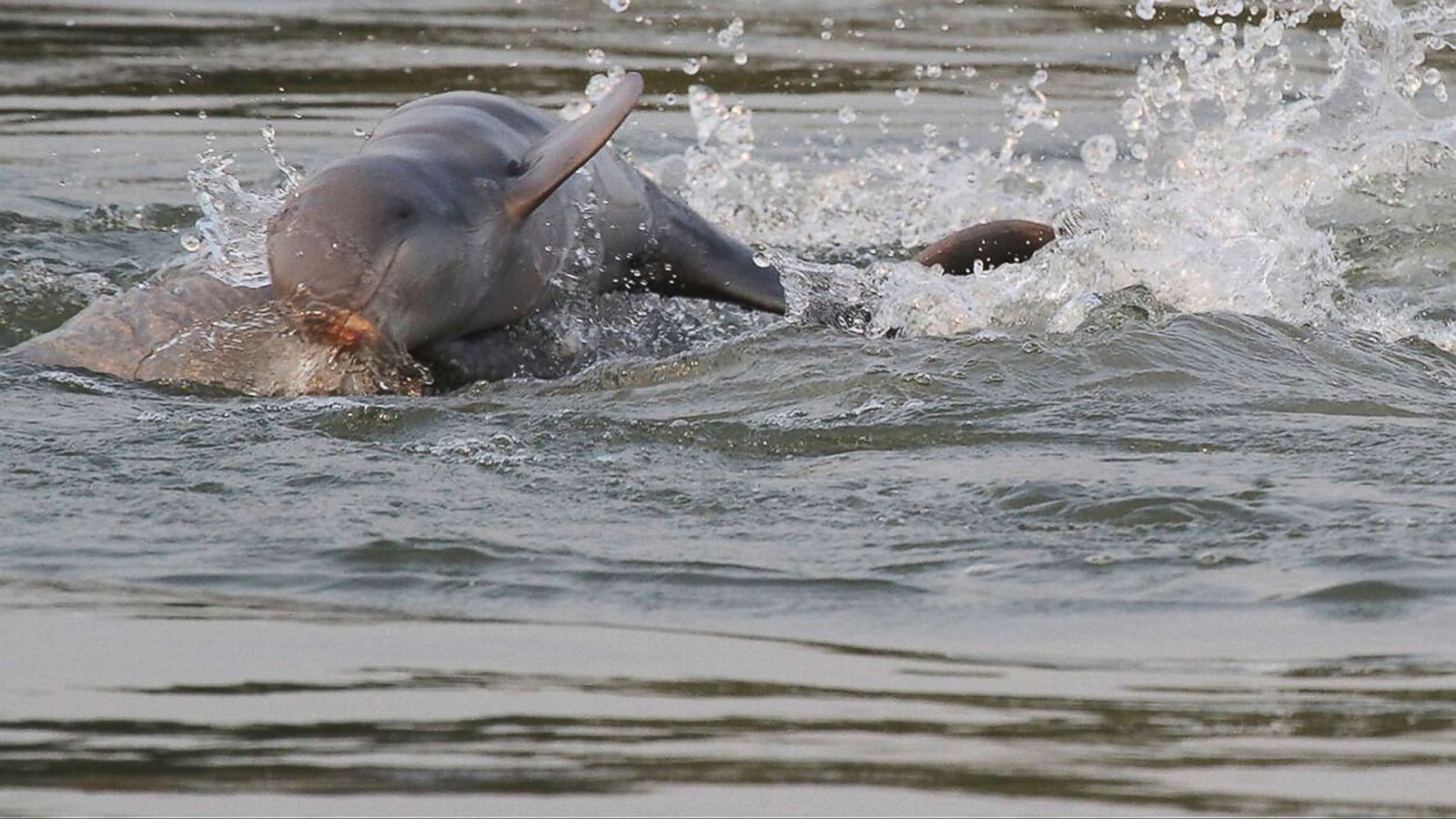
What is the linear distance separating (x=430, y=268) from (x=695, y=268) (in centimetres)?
107

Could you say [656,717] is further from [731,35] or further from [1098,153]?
[731,35]

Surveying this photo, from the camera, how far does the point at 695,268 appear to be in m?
6.66

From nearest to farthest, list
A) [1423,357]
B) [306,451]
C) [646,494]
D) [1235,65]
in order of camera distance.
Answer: [646,494], [306,451], [1423,357], [1235,65]

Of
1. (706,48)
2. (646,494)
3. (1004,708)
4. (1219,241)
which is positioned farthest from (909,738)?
(706,48)

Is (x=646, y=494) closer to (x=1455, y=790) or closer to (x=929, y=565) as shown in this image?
(x=929, y=565)

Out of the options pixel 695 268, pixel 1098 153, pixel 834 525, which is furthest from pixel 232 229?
pixel 1098 153

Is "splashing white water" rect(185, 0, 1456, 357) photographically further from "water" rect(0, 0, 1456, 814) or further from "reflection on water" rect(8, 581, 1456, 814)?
"reflection on water" rect(8, 581, 1456, 814)

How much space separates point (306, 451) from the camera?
202 inches

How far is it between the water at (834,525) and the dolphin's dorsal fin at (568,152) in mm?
416

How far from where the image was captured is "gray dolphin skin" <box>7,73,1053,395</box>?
5.68 meters

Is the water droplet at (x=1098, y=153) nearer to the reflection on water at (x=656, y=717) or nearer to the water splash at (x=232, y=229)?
the water splash at (x=232, y=229)

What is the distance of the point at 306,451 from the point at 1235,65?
5.04 m

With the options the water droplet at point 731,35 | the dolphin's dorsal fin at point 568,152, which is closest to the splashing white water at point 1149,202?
the dolphin's dorsal fin at point 568,152

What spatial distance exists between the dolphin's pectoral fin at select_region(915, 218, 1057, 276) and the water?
0.17 m
